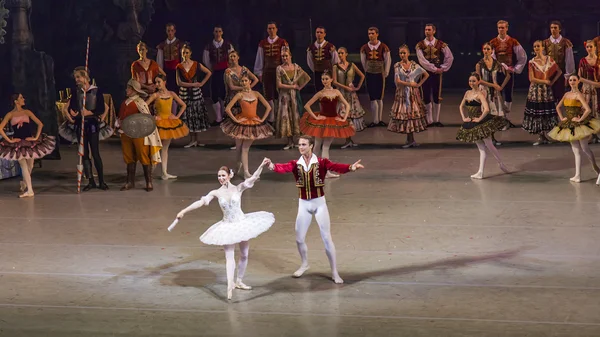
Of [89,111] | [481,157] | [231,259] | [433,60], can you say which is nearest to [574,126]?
[481,157]

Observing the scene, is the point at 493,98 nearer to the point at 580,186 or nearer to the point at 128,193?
the point at 580,186

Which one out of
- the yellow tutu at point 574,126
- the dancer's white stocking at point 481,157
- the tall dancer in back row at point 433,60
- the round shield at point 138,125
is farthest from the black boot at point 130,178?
the tall dancer in back row at point 433,60

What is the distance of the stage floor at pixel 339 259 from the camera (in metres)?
7.21

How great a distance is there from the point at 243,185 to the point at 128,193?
174 inches

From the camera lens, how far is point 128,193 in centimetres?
1202

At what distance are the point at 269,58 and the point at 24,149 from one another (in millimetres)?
5024

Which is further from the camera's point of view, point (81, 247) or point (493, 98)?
point (493, 98)

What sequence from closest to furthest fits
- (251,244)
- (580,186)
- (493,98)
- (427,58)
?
1. (251,244)
2. (580,186)
3. (493,98)
4. (427,58)

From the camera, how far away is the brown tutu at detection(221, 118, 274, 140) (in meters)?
12.5

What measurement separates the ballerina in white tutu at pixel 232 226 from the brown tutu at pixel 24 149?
4.71 meters

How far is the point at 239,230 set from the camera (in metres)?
7.71

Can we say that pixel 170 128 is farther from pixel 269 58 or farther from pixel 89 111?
pixel 269 58

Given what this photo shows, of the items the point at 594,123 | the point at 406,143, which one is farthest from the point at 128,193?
the point at 594,123

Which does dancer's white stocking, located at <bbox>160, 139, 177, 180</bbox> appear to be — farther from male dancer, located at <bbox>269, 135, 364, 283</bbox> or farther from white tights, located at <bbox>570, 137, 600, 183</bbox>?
white tights, located at <bbox>570, 137, 600, 183</bbox>
